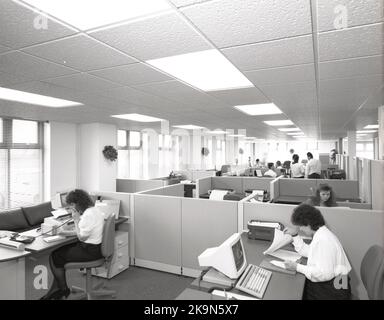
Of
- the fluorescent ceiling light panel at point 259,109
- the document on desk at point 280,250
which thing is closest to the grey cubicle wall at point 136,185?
the fluorescent ceiling light panel at point 259,109

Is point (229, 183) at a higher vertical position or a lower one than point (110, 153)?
lower

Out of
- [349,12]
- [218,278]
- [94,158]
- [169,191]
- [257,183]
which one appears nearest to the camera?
[349,12]

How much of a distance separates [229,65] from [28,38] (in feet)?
5.05

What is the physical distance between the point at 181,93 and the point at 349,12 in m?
2.12

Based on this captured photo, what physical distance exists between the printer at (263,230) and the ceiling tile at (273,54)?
1.52m

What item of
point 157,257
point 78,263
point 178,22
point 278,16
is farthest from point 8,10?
point 157,257

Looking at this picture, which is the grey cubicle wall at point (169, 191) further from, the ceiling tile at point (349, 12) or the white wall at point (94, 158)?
the ceiling tile at point (349, 12)

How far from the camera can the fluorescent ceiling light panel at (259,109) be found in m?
4.12

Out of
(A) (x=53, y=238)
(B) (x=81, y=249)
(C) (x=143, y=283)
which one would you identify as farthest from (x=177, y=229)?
(A) (x=53, y=238)

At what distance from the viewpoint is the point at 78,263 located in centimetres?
255

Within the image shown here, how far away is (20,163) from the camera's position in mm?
5250

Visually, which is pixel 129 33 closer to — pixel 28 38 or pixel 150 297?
pixel 28 38

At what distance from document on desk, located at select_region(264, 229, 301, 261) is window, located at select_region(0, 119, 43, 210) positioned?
5.07m

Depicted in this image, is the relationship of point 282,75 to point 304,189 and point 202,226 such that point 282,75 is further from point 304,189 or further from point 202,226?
point 304,189
